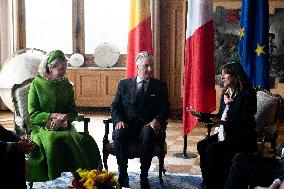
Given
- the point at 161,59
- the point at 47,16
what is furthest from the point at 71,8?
the point at 161,59

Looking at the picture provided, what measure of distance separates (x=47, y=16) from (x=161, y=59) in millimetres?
2696

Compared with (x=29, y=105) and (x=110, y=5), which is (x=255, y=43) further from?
(x=110, y=5)

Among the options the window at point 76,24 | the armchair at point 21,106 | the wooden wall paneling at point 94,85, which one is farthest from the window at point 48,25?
the armchair at point 21,106

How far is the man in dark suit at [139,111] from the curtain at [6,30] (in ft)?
17.6

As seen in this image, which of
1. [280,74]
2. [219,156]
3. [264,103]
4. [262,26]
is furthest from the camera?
[280,74]

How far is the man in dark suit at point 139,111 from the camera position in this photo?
4.41 metres

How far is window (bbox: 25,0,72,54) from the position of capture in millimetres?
9664

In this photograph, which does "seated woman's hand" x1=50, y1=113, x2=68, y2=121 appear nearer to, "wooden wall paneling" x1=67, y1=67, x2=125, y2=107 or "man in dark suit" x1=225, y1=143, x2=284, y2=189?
"man in dark suit" x1=225, y1=143, x2=284, y2=189

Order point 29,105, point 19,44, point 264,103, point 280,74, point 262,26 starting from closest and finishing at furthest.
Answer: point 29,105 → point 264,103 → point 262,26 → point 280,74 → point 19,44

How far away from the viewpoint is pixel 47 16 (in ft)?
32.0

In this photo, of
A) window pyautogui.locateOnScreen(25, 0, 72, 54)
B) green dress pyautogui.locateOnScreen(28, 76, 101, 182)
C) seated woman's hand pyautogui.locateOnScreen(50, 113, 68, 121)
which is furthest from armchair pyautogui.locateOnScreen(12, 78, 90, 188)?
window pyautogui.locateOnScreen(25, 0, 72, 54)

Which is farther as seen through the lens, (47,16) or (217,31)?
(47,16)

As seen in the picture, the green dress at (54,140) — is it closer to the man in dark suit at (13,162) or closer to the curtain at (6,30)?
the man in dark suit at (13,162)

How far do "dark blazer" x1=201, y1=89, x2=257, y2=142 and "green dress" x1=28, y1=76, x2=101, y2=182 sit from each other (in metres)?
1.28
